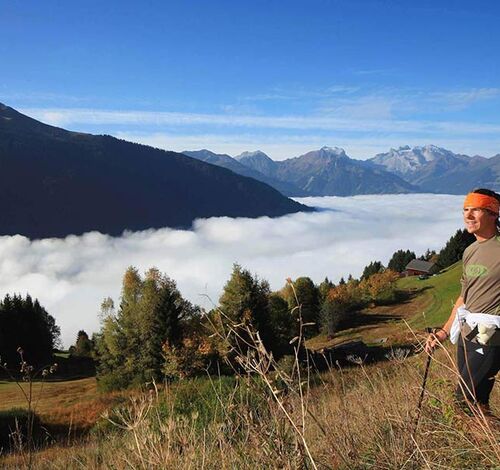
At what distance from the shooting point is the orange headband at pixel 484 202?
349 cm

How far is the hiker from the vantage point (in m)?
3.29

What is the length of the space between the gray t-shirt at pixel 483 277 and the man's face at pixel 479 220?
0.09 m

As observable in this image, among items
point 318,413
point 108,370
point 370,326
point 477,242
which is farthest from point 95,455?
point 370,326

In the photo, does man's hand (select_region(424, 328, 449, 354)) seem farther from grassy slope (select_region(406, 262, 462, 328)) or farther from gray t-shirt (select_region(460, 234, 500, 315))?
grassy slope (select_region(406, 262, 462, 328))

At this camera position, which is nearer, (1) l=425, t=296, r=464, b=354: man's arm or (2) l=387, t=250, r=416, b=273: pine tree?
(1) l=425, t=296, r=464, b=354: man's arm

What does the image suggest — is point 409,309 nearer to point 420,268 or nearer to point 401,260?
point 420,268

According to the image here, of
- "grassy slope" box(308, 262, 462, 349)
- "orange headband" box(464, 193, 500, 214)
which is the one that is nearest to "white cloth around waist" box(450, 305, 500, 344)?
"orange headband" box(464, 193, 500, 214)

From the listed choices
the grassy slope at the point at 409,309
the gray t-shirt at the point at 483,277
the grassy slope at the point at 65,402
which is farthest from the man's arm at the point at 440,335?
the grassy slope at the point at 409,309

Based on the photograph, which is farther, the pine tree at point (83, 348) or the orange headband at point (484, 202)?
the pine tree at point (83, 348)

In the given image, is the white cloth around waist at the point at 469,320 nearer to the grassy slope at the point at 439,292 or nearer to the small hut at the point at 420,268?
the grassy slope at the point at 439,292

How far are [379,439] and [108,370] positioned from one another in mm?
38312

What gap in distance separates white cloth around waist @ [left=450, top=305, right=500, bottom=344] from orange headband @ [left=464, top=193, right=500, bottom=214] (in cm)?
76

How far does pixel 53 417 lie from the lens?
1884 cm

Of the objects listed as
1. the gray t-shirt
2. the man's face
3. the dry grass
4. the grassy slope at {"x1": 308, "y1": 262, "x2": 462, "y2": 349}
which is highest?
the man's face
